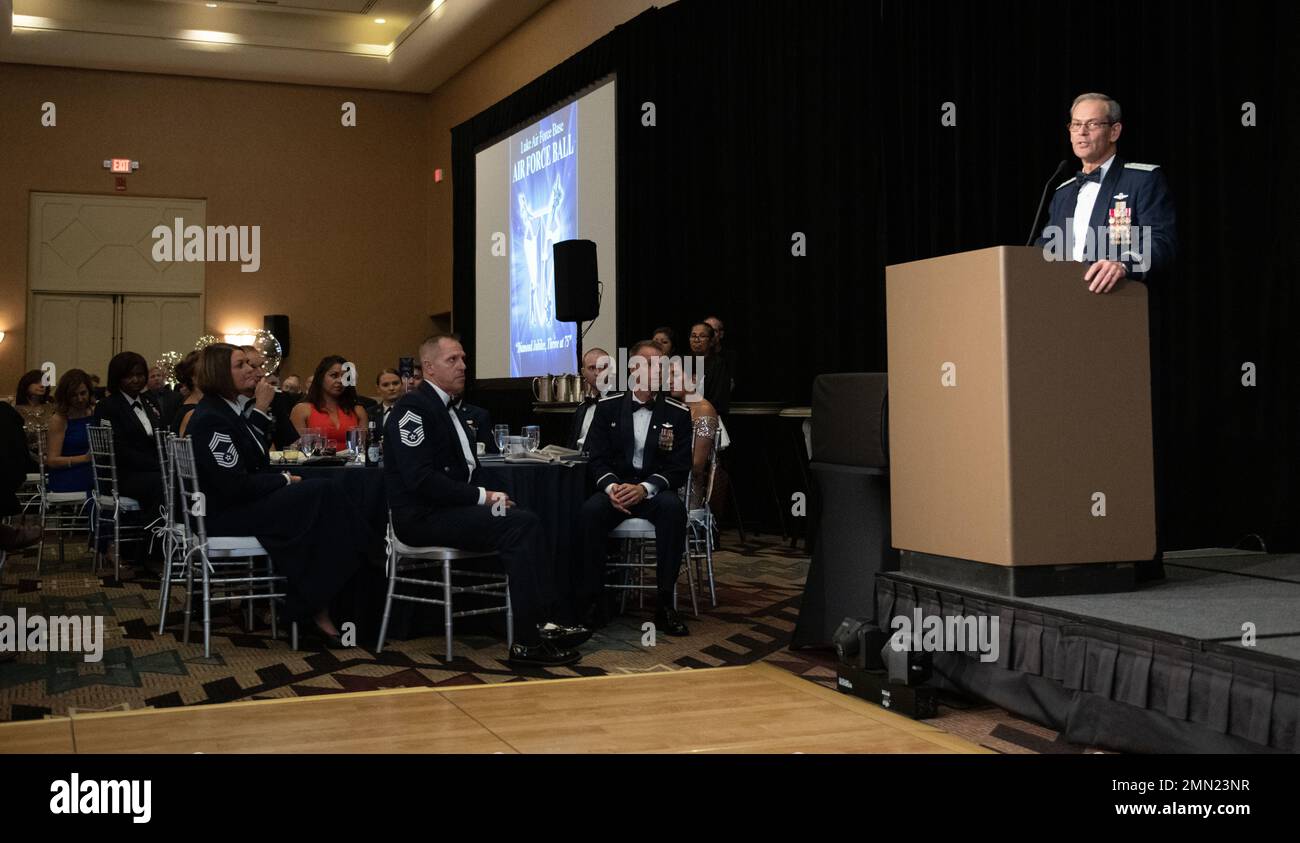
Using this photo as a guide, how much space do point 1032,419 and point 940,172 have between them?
3.79 metres

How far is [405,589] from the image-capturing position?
15.9 feet

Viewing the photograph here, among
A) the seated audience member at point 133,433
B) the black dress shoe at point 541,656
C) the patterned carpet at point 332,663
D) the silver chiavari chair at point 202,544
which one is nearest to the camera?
the patterned carpet at point 332,663

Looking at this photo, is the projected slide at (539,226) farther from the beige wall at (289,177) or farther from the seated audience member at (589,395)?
the seated audience member at (589,395)

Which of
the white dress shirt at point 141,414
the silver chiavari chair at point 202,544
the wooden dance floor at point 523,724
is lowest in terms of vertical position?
the wooden dance floor at point 523,724

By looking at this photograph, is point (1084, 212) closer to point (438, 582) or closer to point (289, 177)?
point (438, 582)

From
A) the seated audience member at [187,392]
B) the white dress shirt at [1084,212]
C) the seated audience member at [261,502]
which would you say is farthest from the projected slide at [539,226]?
the white dress shirt at [1084,212]

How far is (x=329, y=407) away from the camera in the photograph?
6.33 metres

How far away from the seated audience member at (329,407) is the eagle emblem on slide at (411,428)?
2.07 m

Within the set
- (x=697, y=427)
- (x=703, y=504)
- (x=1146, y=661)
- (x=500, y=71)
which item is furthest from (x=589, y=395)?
(x=500, y=71)

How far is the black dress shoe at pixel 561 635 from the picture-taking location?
420 cm

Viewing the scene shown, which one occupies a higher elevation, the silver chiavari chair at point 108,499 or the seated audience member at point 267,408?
the seated audience member at point 267,408
